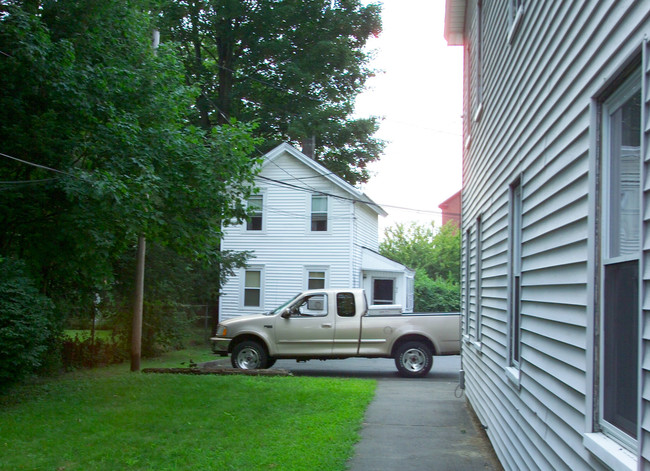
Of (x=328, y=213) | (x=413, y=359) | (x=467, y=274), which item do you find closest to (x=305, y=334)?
(x=413, y=359)

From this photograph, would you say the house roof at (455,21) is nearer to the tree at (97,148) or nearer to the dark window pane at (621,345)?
the tree at (97,148)

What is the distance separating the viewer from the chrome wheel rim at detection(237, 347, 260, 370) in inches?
645

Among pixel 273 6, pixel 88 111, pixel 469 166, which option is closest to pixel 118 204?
pixel 88 111

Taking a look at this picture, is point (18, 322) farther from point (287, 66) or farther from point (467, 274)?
point (287, 66)

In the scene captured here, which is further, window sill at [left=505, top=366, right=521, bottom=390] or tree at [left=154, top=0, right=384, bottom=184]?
tree at [left=154, top=0, right=384, bottom=184]

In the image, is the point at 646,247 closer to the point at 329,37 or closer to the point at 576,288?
the point at 576,288

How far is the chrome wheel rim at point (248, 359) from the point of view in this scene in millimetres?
16375

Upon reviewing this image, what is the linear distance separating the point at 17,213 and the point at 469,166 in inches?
306

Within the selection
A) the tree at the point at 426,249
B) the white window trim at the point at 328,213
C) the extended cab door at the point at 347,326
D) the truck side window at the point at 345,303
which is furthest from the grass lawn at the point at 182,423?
the tree at the point at 426,249

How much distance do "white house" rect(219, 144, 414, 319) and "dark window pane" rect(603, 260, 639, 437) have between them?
2396 centimetres

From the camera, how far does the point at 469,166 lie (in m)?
11.5

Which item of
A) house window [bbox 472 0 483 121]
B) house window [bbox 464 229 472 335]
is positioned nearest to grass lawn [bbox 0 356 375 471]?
house window [bbox 464 229 472 335]

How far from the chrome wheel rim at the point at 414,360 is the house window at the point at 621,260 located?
1278cm

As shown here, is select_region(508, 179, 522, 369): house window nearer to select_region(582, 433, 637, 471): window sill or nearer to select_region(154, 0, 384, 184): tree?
select_region(582, 433, 637, 471): window sill
